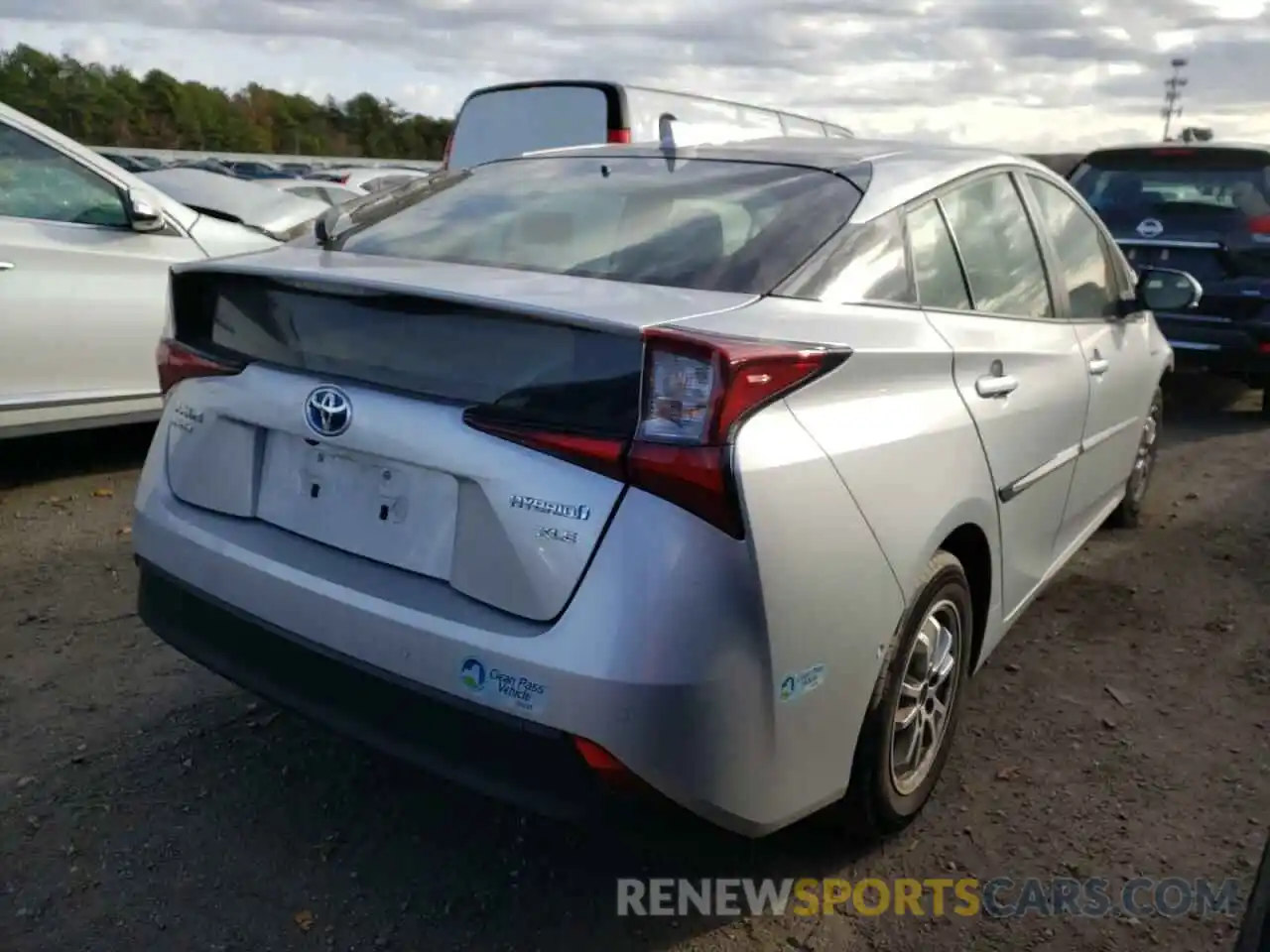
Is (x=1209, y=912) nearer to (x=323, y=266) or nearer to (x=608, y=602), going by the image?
(x=608, y=602)

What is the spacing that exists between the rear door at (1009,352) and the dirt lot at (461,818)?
0.51 m

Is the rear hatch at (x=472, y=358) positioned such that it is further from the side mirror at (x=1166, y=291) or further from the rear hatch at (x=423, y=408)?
the side mirror at (x=1166, y=291)

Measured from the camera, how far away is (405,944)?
7.84 feet

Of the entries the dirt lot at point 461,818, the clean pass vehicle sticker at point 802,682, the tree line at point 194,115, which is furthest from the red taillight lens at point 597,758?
the tree line at point 194,115

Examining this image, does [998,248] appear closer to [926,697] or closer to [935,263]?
[935,263]

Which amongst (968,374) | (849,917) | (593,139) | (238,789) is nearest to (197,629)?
(238,789)

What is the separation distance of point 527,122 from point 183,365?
19.0 ft

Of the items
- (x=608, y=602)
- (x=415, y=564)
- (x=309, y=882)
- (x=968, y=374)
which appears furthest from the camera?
(x=968, y=374)

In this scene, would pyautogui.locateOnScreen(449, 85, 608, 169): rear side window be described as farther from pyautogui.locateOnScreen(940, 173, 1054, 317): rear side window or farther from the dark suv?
pyautogui.locateOnScreen(940, 173, 1054, 317): rear side window

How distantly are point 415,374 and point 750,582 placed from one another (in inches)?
30.3

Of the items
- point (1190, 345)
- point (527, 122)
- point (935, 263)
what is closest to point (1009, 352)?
point (935, 263)

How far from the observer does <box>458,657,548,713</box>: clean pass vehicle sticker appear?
2080 mm

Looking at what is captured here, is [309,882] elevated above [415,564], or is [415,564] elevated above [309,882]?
[415,564]

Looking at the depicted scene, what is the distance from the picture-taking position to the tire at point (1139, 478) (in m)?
5.13
